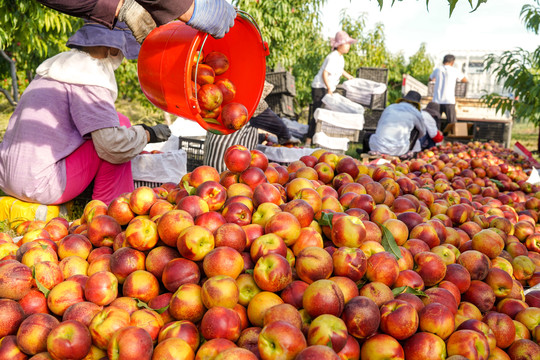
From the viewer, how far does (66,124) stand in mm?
3309

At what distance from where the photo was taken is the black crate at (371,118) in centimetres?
1014

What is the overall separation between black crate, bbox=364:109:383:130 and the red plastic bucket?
24.7 feet

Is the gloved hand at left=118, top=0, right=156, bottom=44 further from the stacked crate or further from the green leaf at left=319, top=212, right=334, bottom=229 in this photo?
the stacked crate

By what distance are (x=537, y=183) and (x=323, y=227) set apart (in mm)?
3652

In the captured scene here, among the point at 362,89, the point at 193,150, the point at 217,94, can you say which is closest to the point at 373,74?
the point at 362,89

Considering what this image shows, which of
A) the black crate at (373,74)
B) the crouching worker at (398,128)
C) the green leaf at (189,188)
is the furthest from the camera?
the black crate at (373,74)

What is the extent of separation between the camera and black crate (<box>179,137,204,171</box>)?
4812 millimetres

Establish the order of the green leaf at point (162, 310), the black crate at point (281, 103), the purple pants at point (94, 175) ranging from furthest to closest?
the black crate at point (281, 103) < the purple pants at point (94, 175) < the green leaf at point (162, 310)

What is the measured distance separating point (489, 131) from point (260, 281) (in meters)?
10.2

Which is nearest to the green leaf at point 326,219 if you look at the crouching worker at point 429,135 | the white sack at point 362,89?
the crouching worker at point 429,135

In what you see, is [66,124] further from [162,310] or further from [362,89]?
[362,89]

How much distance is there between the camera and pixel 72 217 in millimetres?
3727

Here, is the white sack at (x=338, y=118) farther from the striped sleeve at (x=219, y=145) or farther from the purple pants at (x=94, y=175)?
the purple pants at (x=94, y=175)

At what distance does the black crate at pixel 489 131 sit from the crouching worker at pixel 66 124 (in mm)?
8822
